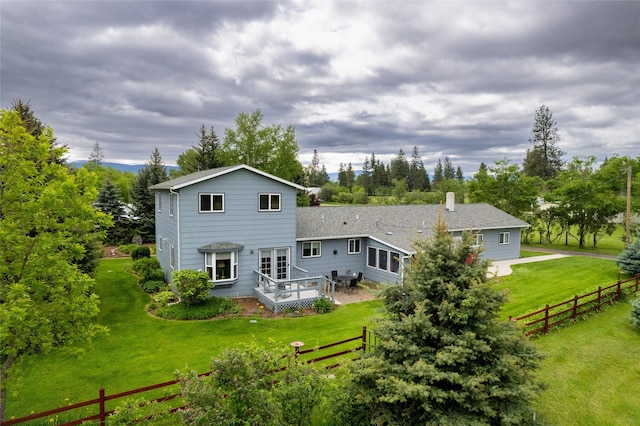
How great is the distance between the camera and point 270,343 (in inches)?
297

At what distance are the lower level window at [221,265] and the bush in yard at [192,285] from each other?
4.24ft

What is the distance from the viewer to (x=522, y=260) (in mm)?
28000

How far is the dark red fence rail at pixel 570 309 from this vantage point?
12656 mm

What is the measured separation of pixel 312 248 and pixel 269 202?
13.9 feet

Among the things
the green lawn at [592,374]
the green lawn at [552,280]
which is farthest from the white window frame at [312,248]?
the green lawn at [592,374]

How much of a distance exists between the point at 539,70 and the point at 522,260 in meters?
14.1

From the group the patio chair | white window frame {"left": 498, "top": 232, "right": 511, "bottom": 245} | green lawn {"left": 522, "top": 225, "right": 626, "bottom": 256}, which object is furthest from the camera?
green lawn {"left": 522, "top": 225, "right": 626, "bottom": 256}

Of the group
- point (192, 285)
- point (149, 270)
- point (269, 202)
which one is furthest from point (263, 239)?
point (149, 270)

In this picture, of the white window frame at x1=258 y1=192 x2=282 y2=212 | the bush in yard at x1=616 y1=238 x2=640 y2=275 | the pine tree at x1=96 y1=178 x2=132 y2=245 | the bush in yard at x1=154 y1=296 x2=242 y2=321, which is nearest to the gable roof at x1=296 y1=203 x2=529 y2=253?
the white window frame at x1=258 y1=192 x2=282 y2=212

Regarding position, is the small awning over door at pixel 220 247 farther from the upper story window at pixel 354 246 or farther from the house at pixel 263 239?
the upper story window at pixel 354 246

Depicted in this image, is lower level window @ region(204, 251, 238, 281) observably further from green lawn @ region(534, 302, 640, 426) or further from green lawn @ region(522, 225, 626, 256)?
green lawn @ region(522, 225, 626, 256)

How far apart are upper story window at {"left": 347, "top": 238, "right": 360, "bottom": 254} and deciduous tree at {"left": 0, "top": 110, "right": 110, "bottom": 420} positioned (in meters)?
15.9

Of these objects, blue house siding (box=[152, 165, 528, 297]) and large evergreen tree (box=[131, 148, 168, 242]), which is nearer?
blue house siding (box=[152, 165, 528, 297])

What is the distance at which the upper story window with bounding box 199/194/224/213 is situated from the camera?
17078 millimetres
